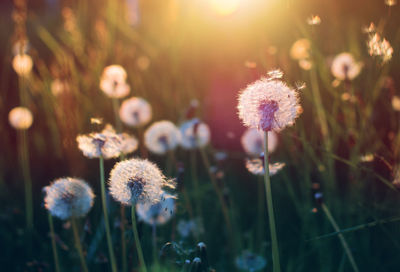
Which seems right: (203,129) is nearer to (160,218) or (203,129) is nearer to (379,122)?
(160,218)

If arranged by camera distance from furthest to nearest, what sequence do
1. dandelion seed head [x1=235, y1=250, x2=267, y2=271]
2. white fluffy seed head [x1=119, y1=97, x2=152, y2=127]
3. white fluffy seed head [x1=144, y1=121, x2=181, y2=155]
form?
white fluffy seed head [x1=119, y1=97, x2=152, y2=127]
white fluffy seed head [x1=144, y1=121, x2=181, y2=155]
dandelion seed head [x1=235, y1=250, x2=267, y2=271]

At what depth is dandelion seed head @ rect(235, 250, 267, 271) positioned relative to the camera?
1486mm

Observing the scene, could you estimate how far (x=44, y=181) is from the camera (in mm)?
2729

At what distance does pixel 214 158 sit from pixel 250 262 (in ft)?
3.72

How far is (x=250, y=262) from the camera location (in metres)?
1.49

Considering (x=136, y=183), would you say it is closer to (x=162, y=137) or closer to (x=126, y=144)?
(x=126, y=144)

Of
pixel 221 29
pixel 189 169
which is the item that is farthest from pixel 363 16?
pixel 189 169

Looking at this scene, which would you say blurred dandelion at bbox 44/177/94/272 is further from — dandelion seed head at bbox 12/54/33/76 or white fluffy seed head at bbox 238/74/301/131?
dandelion seed head at bbox 12/54/33/76

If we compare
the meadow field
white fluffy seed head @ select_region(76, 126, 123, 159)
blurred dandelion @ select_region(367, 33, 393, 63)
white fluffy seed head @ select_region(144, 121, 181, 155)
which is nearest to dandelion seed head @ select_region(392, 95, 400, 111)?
the meadow field

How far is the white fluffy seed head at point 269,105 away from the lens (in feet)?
3.34

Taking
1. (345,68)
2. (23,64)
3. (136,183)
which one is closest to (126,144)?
(136,183)

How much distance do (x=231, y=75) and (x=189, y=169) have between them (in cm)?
141

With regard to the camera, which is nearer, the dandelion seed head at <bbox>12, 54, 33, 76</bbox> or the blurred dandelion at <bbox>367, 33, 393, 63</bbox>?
the blurred dandelion at <bbox>367, 33, 393, 63</bbox>

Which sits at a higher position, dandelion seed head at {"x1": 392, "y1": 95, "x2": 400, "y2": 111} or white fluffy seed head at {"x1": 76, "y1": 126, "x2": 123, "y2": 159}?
dandelion seed head at {"x1": 392, "y1": 95, "x2": 400, "y2": 111}
